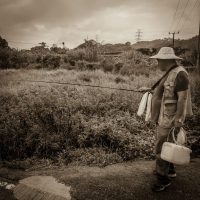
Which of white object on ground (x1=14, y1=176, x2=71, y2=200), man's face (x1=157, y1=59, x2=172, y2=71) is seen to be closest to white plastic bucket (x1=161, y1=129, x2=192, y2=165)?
man's face (x1=157, y1=59, x2=172, y2=71)

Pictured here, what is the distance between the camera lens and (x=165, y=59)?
3869mm

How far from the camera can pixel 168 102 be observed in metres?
3.82

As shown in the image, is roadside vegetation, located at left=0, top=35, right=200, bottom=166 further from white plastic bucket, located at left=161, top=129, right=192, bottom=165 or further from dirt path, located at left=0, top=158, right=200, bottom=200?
white plastic bucket, located at left=161, top=129, right=192, bottom=165

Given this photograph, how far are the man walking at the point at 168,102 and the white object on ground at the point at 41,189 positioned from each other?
139cm

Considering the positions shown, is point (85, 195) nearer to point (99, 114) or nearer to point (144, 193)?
point (144, 193)

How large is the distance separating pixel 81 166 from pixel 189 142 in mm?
2587

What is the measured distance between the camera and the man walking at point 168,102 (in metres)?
3.66

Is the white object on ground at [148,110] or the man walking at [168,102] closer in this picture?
the man walking at [168,102]

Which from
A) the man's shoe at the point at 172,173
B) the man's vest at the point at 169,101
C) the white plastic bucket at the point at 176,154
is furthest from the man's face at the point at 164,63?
the man's shoe at the point at 172,173

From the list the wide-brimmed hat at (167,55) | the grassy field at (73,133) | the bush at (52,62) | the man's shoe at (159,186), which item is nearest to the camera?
the wide-brimmed hat at (167,55)

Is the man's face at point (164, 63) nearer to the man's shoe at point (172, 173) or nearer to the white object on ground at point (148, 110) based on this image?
the white object on ground at point (148, 110)

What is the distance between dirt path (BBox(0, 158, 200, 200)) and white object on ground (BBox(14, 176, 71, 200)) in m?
0.12

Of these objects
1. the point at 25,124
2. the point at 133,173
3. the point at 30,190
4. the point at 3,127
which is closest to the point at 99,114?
the point at 25,124

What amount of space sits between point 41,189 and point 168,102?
2.33 meters
